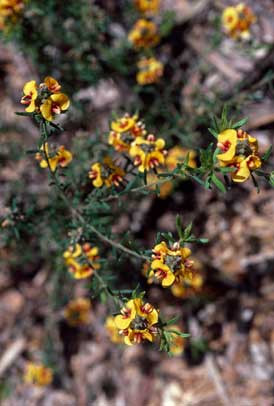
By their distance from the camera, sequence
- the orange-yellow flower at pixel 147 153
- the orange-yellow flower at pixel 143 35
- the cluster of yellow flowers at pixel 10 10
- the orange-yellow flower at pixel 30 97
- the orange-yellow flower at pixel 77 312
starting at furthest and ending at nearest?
the orange-yellow flower at pixel 77 312 → the orange-yellow flower at pixel 143 35 → the cluster of yellow flowers at pixel 10 10 → the orange-yellow flower at pixel 147 153 → the orange-yellow flower at pixel 30 97

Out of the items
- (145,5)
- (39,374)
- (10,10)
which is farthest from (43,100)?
(39,374)

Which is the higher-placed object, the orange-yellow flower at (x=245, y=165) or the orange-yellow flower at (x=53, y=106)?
the orange-yellow flower at (x=53, y=106)

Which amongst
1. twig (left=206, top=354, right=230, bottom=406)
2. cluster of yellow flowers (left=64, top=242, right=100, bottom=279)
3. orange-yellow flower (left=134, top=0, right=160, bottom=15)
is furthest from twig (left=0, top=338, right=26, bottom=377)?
orange-yellow flower (left=134, top=0, right=160, bottom=15)

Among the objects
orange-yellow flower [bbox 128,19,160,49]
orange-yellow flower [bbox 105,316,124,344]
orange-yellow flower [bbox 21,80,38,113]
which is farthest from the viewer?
orange-yellow flower [bbox 128,19,160,49]

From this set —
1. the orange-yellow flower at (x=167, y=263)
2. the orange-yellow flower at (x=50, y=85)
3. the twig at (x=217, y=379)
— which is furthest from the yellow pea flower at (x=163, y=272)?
the twig at (x=217, y=379)

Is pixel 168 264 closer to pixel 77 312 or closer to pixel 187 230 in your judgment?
pixel 187 230

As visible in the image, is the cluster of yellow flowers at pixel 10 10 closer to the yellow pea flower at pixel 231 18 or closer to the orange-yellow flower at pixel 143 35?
the orange-yellow flower at pixel 143 35

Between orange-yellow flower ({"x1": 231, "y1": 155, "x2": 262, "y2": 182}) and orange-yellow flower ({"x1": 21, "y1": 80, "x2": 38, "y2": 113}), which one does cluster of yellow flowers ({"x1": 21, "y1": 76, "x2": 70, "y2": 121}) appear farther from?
orange-yellow flower ({"x1": 231, "y1": 155, "x2": 262, "y2": 182})
